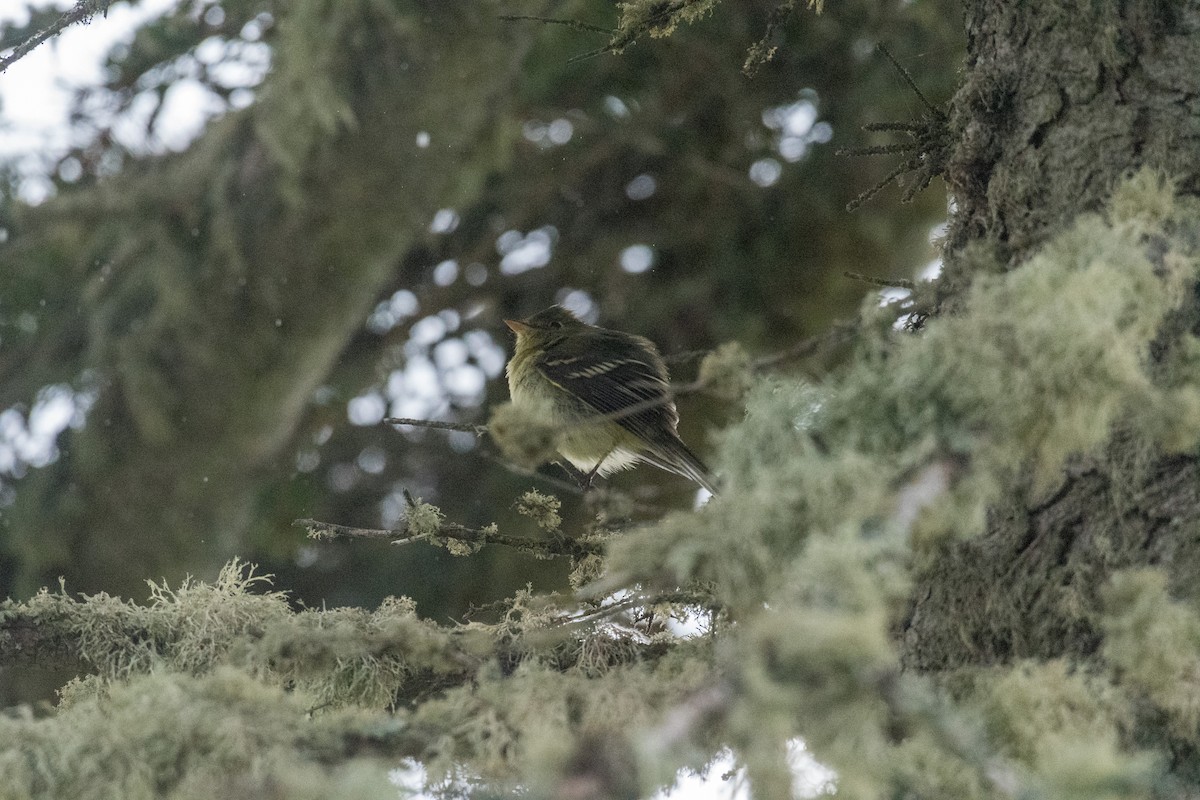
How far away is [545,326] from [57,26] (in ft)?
10.5

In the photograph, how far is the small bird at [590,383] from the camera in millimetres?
4683

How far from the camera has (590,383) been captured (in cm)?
495

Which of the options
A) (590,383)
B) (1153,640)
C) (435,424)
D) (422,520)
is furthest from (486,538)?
(590,383)

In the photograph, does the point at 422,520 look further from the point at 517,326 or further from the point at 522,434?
the point at 517,326

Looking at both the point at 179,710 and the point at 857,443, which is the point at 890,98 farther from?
the point at 179,710

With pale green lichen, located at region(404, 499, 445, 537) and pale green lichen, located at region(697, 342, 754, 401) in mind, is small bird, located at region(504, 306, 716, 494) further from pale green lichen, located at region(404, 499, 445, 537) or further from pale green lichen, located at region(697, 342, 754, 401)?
pale green lichen, located at region(697, 342, 754, 401)

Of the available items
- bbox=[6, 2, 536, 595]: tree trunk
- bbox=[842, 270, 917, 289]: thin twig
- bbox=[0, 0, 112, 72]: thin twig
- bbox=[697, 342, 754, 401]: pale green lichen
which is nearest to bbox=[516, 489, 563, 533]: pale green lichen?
bbox=[842, 270, 917, 289]: thin twig

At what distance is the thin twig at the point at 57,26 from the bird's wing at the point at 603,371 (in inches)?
110

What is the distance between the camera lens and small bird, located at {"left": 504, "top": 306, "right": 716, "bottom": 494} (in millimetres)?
4683

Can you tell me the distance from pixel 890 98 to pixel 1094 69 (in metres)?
2.78

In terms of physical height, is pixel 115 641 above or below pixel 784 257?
above

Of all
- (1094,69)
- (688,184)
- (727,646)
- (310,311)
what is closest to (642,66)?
(688,184)

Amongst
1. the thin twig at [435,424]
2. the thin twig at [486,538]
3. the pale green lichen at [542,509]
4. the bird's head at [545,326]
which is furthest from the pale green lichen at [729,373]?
the bird's head at [545,326]

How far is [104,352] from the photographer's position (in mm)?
4895
